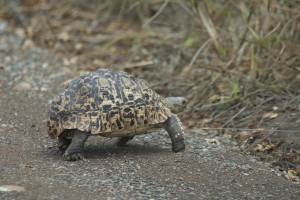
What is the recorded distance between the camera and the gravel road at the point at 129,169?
165 inches

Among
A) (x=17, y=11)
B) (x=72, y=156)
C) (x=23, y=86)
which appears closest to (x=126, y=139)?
(x=72, y=156)

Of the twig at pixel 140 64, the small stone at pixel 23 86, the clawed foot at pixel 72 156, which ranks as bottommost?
the clawed foot at pixel 72 156

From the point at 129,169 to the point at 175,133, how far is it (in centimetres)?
63

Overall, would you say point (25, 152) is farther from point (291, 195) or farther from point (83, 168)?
point (291, 195)

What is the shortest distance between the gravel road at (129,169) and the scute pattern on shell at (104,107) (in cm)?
25

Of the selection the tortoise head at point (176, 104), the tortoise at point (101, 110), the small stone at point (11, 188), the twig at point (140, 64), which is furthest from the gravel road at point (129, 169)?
the twig at point (140, 64)

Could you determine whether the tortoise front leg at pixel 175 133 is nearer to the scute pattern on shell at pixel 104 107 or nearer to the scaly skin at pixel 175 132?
the scaly skin at pixel 175 132

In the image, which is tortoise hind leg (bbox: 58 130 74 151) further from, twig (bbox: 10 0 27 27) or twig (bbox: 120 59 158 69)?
twig (bbox: 10 0 27 27)

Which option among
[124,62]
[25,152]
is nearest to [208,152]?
[25,152]

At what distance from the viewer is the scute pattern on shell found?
185 inches

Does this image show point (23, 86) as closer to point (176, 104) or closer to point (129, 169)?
point (176, 104)

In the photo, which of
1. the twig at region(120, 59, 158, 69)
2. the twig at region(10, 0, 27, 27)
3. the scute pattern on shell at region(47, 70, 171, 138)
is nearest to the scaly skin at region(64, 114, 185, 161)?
the scute pattern on shell at region(47, 70, 171, 138)

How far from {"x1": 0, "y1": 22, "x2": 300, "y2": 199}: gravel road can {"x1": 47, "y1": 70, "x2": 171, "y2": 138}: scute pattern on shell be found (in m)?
0.25

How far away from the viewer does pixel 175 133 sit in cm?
511
